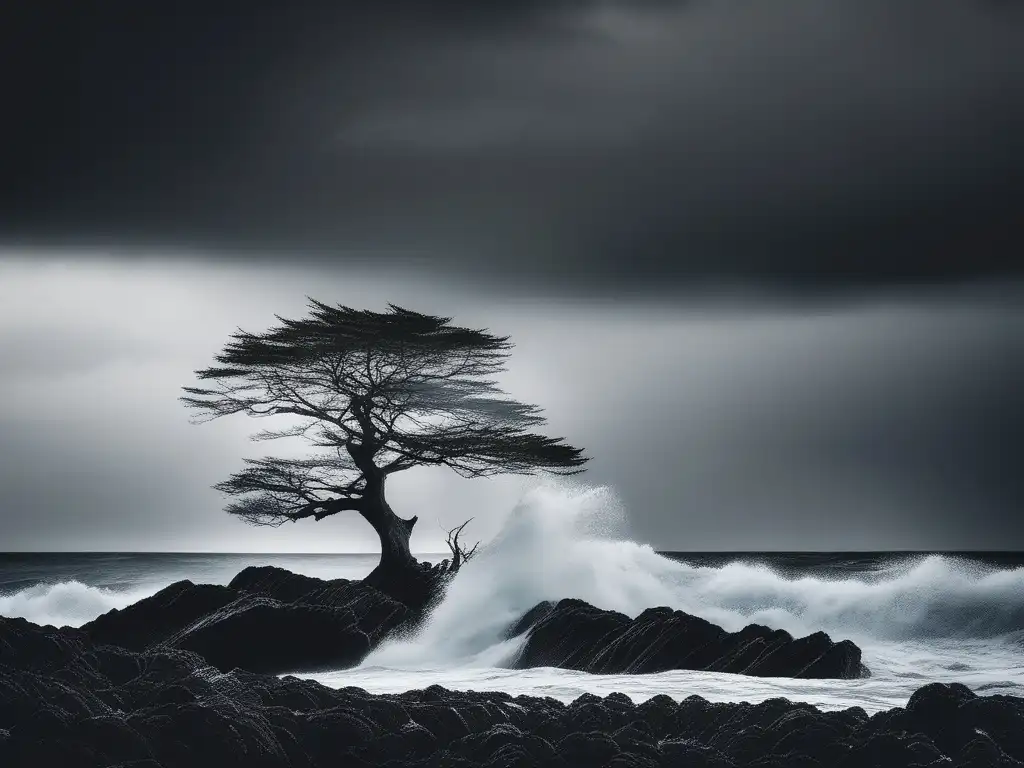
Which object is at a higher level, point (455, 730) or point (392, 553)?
point (392, 553)

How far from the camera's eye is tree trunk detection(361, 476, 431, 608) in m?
18.6

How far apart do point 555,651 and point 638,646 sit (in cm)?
135

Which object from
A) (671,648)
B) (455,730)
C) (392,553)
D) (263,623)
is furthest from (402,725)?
(392,553)

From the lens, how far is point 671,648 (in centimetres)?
1245

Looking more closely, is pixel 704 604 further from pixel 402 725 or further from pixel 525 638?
pixel 402 725

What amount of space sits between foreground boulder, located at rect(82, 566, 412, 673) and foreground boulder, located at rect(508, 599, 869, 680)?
8.19 feet

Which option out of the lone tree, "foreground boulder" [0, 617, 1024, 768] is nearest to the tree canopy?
the lone tree

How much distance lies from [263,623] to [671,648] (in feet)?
16.6

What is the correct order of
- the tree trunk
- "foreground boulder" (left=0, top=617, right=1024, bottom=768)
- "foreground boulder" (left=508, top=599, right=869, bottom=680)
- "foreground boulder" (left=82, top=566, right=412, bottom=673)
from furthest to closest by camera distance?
the tree trunk < "foreground boulder" (left=82, top=566, right=412, bottom=673) < "foreground boulder" (left=508, top=599, right=869, bottom=680) < "foreground boulder" (left=0, top=617, right=1024, bottom=768)

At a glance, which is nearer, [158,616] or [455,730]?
[455,730]

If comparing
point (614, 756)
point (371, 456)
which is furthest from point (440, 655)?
point (614, 756)

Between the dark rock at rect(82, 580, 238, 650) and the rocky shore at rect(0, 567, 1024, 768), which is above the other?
the rocky shore at rect(0, 567, 1024, 768)

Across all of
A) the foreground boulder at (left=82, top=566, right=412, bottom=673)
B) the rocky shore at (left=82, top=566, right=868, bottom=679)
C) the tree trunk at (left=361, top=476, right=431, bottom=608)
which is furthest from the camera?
the tree trunk at (left=361, top=476, right=431, bottom=608)

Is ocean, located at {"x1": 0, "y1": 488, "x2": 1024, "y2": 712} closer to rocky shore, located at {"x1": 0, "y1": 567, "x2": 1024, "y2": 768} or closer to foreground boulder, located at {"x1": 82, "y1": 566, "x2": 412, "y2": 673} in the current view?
foreground boulder, located at {"x1": 82, "y1": 566, "x2": 412, "y2": 673}
